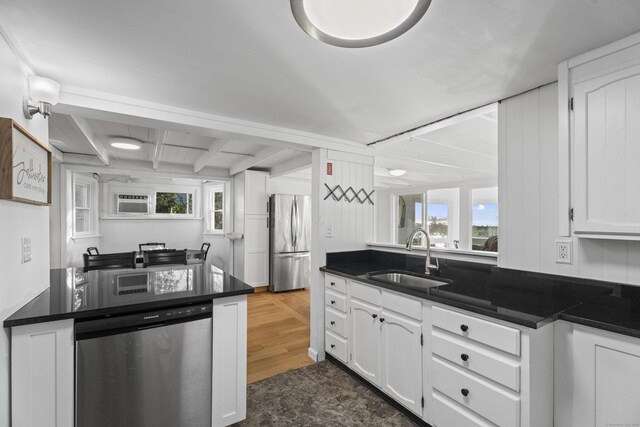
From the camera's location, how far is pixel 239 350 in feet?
5.95

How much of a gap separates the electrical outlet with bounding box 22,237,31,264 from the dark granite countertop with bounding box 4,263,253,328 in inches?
9.3

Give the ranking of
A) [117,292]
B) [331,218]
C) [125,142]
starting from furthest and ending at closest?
[125,142] < [331,218] < [117,292]

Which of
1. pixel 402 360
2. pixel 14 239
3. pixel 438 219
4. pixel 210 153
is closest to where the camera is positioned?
pixel 14 239

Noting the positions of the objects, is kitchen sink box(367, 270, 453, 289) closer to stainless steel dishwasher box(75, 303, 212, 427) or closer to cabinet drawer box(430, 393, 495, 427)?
cabinet drawer box(430, 393, 495, 427)

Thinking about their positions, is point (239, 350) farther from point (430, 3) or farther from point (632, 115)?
point (632, 115)

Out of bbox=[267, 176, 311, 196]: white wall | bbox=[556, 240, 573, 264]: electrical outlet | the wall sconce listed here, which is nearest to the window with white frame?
bbox=[267, 176, 311, 196]: white wall

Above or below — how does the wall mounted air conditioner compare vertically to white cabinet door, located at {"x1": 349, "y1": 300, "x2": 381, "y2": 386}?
above

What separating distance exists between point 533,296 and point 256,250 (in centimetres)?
433

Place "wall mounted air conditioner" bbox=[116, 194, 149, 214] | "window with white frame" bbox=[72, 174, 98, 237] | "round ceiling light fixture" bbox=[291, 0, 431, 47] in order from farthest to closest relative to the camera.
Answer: "wall mounted air conditioner" bbox=[116, 194, 149, 214]
"window with white frame" bbox=[72, 174, 98, 237]
"round ceiling light fixture" bbox=[291, 0, 431, 47]

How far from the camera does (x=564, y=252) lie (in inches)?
64.8

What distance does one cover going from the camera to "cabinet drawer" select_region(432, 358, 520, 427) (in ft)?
4.34

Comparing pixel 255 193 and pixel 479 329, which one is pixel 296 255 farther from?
pixel 479 329

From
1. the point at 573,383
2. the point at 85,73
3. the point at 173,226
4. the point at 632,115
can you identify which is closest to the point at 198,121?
the point at 85,73

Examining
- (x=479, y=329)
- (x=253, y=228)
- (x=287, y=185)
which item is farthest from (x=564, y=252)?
(x=287, y=185)
